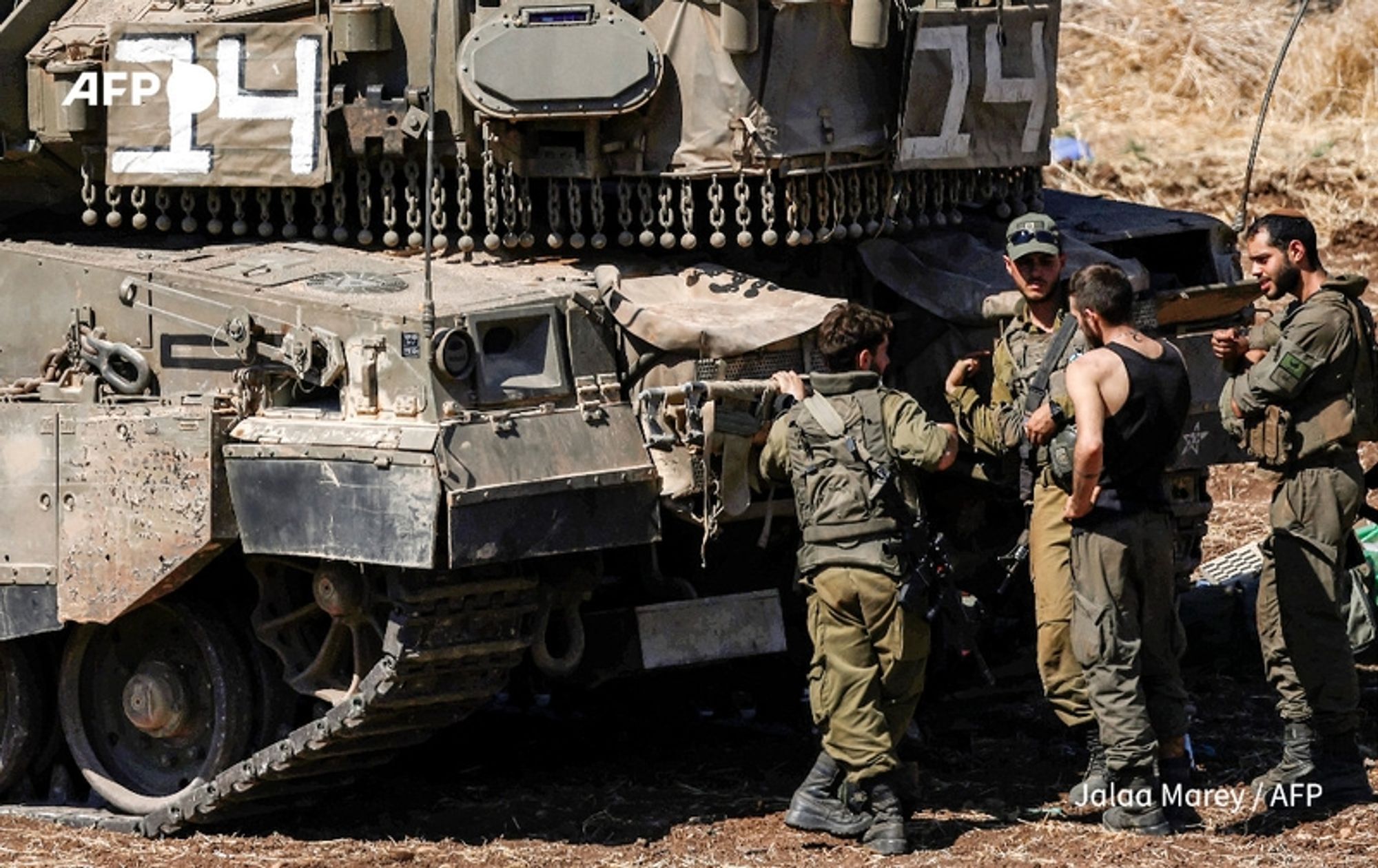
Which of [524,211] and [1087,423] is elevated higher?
[524,211]

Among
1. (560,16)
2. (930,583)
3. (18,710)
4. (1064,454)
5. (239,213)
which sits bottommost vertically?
(18,710)

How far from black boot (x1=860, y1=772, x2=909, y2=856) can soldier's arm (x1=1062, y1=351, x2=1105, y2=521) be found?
1.14m

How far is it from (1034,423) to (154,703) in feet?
11.0

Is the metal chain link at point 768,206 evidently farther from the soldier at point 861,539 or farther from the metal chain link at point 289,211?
the metal chain link at point 289,211

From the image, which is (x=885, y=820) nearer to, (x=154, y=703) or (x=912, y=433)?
(x=912, y=433)

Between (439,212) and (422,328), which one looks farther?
(439,212)

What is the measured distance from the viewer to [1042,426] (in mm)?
8508

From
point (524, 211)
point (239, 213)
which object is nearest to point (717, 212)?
point (524, 211)

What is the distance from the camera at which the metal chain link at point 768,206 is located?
30.7 ft

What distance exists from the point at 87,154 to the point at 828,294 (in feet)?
9.46

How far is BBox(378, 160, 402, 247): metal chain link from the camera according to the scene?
970 centimetres

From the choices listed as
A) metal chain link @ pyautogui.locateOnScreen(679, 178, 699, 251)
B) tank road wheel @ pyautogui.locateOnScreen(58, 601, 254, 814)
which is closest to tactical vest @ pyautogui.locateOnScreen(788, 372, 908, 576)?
metal chain link @ pyautogui.locateOnScreen(679, 178, 699, 251)

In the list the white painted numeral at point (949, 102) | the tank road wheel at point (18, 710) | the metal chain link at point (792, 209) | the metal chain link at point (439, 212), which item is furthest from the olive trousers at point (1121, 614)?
the tank road wheel at point (18, 710)

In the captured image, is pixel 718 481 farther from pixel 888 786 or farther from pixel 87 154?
pixel 87 154
